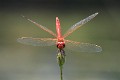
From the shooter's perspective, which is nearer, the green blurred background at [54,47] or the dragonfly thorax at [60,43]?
the dragonfly thorax at [60,43]

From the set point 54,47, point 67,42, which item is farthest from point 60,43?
point 54,47

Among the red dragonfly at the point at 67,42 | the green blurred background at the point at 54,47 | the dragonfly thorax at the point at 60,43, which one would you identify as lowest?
the dragonfly thorax at the point at 60,43

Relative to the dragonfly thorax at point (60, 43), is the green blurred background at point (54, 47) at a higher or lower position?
higher

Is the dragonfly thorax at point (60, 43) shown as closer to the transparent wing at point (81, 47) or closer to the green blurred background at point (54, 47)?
the transparent wing at point (81, 47)

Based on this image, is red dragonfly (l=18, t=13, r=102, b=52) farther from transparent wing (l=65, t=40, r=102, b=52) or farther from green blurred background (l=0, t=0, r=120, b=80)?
green blurred background (l=0, t=0, r=120, b=80)

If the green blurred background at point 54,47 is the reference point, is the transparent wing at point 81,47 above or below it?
below

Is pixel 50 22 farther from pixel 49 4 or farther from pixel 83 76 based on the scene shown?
pixel 83 76

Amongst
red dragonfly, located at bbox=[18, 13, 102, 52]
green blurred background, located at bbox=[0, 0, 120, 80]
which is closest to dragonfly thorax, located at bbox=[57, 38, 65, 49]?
red dragonfly, located at bbox=[18, 13, 102, 52]

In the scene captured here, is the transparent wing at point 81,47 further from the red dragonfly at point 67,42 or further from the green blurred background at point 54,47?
the green blurred background at point 54,47

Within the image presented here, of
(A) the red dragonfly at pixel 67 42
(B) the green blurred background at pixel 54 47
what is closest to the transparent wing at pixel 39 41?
(A) the red dragonfly at pixel 67 42
